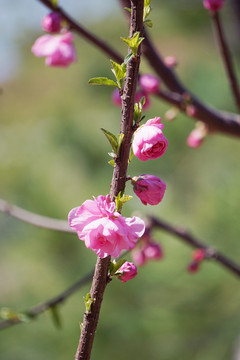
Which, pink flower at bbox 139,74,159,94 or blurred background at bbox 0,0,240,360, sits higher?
pink flower at bbox 139,74,159,94

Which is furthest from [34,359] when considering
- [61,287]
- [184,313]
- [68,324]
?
[184,313]

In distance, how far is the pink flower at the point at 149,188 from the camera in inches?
12.5

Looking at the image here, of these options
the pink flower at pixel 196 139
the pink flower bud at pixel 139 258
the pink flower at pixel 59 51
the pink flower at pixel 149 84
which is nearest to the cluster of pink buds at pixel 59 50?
the pink flower at pixel 59 51

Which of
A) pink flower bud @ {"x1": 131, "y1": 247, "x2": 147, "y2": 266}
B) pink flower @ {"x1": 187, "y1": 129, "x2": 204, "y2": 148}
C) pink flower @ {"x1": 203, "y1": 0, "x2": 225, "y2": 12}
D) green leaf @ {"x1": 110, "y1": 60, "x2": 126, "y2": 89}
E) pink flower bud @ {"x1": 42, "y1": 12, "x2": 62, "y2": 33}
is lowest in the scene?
pink flower bud @ {"x1": 131, "y1": 247, "x2": 147, "y2": 266}

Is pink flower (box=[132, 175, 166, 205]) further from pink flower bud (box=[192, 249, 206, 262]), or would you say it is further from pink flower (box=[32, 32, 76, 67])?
pink flower bud (box=[192, 249, 206, 262])

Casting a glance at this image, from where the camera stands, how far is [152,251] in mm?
740

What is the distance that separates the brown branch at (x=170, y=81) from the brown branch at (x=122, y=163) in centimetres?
28

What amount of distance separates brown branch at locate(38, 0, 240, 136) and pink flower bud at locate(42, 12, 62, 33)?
0.4 inches

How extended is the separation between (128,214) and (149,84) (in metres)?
1.14

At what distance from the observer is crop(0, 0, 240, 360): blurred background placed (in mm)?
1545

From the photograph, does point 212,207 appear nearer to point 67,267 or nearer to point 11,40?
point 67,267

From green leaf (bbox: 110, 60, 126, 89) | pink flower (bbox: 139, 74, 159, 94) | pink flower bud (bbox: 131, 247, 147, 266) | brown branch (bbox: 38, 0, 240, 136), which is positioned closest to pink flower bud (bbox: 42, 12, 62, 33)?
brown branch (bbox: 38, 0, 240, 136)

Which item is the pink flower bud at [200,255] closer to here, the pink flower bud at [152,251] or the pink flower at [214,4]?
the pink flower bud at [152,251]

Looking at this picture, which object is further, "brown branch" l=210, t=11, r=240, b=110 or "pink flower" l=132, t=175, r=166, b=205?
"brown branch" l=210, t=11, r=240, b=110
